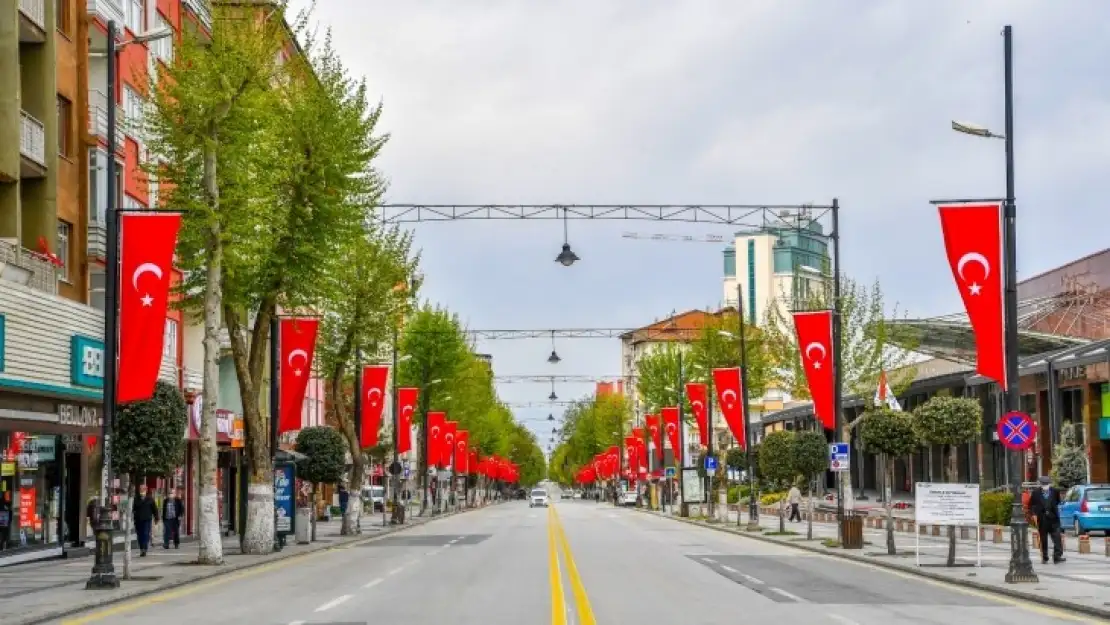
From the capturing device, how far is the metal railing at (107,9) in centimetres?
4381

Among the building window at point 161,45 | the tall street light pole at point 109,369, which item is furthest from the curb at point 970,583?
the building window at point 161,45

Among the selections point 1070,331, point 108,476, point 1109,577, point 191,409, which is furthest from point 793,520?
point 108,476

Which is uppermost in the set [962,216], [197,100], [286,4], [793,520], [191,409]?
[286,4]

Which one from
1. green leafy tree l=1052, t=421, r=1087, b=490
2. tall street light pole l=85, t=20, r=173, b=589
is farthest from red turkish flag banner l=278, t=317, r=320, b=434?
green leafy tree l=1052, t=421, r=1087, b=490

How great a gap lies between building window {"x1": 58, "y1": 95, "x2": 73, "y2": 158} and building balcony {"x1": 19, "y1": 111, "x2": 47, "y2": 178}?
3.09 m

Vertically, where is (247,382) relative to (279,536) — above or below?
above

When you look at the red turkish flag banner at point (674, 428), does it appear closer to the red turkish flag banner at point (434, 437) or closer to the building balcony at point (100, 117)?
the red turkish flag banner at point (434, 437)

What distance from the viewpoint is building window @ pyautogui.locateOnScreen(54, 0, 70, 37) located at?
42031 mm

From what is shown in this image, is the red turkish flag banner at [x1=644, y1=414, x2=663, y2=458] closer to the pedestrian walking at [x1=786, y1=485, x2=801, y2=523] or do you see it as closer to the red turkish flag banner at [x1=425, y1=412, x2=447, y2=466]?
the red turkish flag banner at [x1=425, y1=412, x2=447, y2=466]

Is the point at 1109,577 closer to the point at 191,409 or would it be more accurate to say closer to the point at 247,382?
the point at 247,382

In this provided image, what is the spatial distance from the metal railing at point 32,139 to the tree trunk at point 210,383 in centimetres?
495

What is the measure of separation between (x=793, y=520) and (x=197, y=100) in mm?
48999

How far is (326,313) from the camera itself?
58781 mm

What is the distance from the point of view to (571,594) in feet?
84.5
